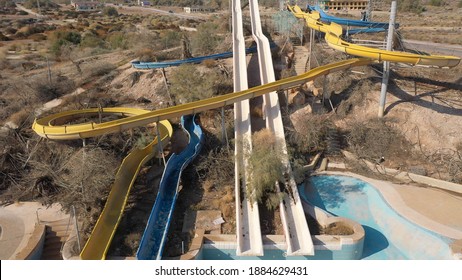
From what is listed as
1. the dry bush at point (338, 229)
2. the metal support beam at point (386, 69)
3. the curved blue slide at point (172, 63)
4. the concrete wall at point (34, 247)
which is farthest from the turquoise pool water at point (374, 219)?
the curved blue slide at point (172, 63)

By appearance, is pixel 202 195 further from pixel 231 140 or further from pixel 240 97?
pixel 240 97

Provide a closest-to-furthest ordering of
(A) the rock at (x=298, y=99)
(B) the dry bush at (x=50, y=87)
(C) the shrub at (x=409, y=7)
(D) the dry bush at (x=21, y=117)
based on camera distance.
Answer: (D) the dry bush at (x=21, y=117), (A) the rock at (x=298, y=99), (B) the dry bush at (x=50, y=87), (C) the shrub at (x=409, y=7)

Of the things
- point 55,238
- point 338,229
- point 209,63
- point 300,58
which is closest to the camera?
point 55,238

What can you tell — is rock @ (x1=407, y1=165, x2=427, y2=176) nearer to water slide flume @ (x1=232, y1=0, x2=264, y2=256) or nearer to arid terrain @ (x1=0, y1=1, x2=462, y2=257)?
arid terrain @ (x1=0, y1=1, x2=462, y2=257)

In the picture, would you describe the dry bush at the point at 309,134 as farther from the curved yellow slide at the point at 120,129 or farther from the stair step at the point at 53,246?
the stair step at the point at 53,246

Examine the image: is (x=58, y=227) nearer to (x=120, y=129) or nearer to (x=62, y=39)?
(x=120, y=129)

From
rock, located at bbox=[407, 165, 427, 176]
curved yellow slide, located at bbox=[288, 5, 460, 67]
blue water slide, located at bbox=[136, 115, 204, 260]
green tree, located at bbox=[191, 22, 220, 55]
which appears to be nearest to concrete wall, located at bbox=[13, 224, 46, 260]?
blue water slide, located at bbox=[136, 115, 204, 260]

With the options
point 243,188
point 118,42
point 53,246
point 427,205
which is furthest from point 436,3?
point 53,246
